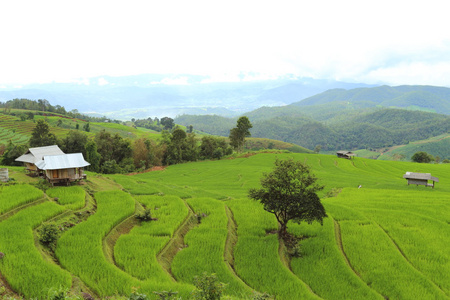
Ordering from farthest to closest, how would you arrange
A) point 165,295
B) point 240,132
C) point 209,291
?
Answer: point 240,132 → point 165,295 → point 209,291

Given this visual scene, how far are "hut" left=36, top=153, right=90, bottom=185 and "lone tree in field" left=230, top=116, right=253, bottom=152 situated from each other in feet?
207

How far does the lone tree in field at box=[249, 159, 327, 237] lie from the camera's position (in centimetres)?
1627

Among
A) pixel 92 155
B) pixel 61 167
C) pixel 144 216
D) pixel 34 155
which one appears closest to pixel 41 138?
pixel 92 155

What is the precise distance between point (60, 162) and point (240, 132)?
6752 centimetres

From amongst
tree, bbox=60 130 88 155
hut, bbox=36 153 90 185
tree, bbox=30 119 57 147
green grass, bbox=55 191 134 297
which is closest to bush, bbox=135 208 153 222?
green grass, bbox=55 191 134 297

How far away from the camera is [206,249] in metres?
16.0

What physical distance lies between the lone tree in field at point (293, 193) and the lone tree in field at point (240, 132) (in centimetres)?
6760

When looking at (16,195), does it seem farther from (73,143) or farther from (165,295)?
(73,143)

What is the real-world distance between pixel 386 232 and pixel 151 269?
18149 mm

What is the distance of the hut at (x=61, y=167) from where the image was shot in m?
23.9

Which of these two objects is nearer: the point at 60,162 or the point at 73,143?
the point at 60,162

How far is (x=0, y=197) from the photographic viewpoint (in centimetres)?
1888

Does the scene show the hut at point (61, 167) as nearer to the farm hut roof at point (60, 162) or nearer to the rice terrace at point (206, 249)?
the farm hut roof at point (60, 162)

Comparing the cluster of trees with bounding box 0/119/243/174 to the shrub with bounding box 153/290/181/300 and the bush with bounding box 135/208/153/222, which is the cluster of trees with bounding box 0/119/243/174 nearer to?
the bush with bounding box 135/208/153/222
